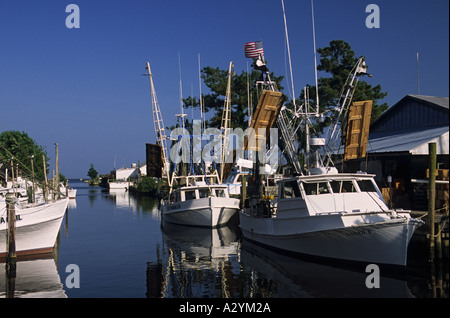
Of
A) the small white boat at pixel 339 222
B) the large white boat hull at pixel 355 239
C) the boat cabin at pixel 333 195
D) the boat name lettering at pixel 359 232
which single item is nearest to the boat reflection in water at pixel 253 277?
the large white boat hull at pixel 355 239

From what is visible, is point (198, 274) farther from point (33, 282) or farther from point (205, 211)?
point (205, 211)

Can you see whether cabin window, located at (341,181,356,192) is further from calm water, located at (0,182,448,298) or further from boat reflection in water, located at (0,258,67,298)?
boat reflection in water, located at (0,258,67,298)

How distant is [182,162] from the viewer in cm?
4241

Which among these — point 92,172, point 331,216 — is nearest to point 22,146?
point 331,216

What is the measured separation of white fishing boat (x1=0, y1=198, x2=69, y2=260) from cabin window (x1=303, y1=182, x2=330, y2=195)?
13540 millimetres

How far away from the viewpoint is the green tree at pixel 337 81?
4688 centimetres

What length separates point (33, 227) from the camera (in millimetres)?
22203

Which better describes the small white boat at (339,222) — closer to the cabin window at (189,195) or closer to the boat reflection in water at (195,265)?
the boat reflection in water at (195,265)

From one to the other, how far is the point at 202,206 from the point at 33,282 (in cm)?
1590

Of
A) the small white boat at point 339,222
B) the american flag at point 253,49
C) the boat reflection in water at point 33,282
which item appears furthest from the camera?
the american flag at point 253,49

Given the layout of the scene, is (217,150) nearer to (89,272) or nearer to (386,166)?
(386,166)

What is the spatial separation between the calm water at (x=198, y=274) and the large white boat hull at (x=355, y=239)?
0.67m

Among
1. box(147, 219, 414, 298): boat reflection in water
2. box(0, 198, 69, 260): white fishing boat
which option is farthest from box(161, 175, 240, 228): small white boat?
box(0, 198, 69, 260): white fishing boat
